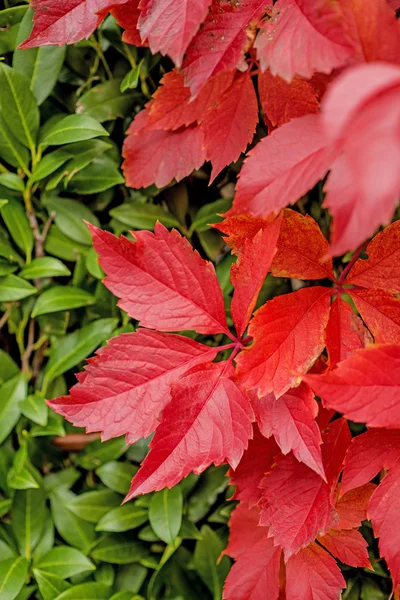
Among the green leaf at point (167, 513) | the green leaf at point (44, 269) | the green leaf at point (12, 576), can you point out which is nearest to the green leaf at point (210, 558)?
the green leaf at point (167, 513)

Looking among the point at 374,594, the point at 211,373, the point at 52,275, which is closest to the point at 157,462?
the point at 211,373

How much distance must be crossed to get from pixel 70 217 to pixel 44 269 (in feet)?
0.32

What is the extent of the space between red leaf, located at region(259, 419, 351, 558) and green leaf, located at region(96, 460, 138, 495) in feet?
1.03

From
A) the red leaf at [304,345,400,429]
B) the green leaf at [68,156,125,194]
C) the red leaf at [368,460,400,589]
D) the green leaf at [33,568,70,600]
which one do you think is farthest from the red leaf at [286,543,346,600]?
the green leaf at [68,156,125,194]

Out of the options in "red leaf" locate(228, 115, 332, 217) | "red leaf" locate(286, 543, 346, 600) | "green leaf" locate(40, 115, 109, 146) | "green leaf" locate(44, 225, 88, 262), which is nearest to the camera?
"red leaf" locate(228, 115, 332, 217)

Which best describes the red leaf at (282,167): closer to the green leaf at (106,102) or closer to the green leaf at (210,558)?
the green leaf at (106,102)

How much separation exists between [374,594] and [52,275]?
709mm

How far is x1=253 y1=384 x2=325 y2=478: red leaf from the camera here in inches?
22.5

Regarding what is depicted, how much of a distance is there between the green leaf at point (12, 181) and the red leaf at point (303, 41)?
0.46 m

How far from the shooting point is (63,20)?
0.62 m

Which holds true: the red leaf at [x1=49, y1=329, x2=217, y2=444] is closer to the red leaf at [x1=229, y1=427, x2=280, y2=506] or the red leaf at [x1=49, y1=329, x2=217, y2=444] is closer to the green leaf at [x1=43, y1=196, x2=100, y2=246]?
the red leaf at [x1=229, y1=427, x2=280, y2=506]

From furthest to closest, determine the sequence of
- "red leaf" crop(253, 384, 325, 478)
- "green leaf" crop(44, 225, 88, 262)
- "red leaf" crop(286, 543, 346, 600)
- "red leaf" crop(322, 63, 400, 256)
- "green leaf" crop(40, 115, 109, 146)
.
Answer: "green leaf" crop(44, 225, 88, 262) < "green leaf" crop(40, 115, 109, 146) < "red leaf" crop(286, 543, 346, 600) < "red leaf" crop(253, 384, 325, 478) < "red leaf" crop(322, 63, 400, 256)

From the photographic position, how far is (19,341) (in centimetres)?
93

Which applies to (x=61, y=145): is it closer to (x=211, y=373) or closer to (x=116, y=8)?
(x=116, y=8)
